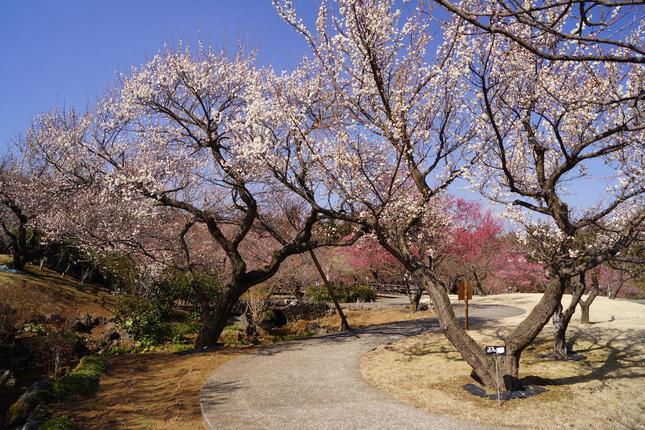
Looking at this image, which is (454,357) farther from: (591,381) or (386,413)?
(386,413)

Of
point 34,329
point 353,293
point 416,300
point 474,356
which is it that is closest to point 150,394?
point 474,356

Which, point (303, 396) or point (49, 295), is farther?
point (49, 295)

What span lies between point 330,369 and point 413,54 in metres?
5.91

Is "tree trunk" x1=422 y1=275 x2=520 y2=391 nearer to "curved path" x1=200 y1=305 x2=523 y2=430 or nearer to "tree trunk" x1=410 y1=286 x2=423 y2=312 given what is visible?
"curved path" x1=200 y1=305 x2=523 y2=430

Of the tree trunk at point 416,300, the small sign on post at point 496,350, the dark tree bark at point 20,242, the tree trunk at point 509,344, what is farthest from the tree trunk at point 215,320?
the dark tree bark at point 20,242

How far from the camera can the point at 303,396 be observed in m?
6.65

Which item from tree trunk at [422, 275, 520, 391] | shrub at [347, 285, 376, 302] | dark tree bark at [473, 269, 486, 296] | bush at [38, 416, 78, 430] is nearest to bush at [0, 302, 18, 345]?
bush at [38, 416, 78, 430]

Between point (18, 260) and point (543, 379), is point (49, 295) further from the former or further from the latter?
point (543, 379)

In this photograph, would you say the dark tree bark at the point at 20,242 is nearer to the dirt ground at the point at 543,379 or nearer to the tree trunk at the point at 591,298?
the dirt ground at the point at 543,379

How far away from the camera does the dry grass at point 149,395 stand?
5.84m

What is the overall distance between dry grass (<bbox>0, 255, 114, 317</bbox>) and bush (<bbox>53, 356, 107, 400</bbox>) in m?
6.27

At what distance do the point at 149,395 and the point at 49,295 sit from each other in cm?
1022

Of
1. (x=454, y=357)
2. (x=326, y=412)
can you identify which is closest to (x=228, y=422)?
(x=326, y=412)

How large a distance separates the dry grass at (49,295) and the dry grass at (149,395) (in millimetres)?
6155
